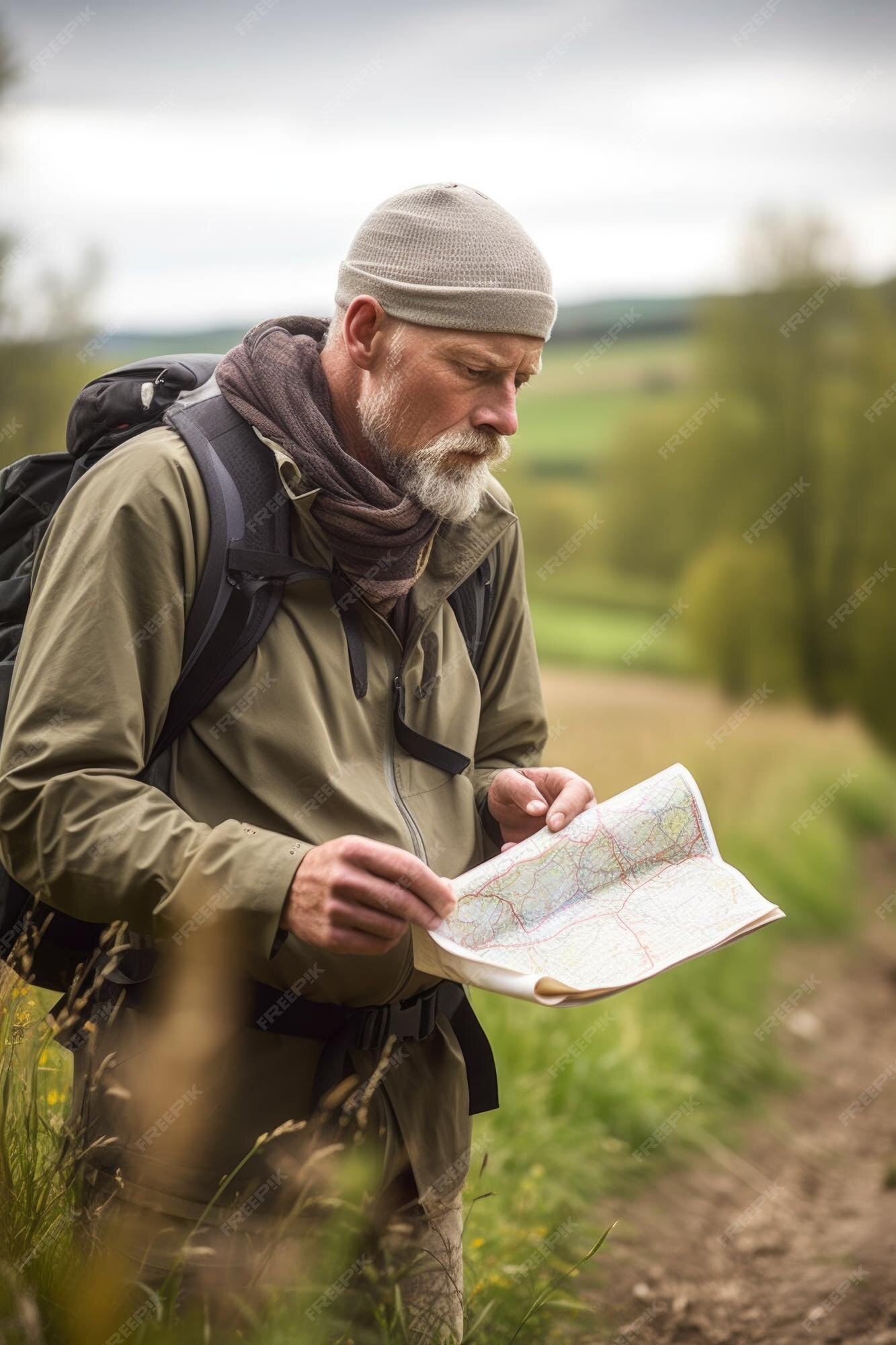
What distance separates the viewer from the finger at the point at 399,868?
1.98 m

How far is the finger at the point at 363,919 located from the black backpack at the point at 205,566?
0.43m

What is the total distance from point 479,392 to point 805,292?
71.0ft

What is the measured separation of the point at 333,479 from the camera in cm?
236

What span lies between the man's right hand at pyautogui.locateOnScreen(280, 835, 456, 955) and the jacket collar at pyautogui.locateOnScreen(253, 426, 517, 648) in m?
0.63

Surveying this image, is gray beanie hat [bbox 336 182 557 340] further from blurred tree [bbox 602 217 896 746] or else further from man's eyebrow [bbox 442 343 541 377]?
blurred tree [bbox 602 217 896 746]

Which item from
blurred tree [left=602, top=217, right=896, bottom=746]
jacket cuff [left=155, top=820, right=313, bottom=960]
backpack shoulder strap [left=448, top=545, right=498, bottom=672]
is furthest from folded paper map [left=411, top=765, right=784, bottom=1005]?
blurred tree [left=602, top=217, right=896, bottom=746]

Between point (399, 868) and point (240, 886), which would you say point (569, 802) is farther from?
point (240, 886)

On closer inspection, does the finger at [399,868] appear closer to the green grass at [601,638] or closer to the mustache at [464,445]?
the mustache at [464,445]

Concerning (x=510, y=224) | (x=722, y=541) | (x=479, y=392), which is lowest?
(x=722, y=541)

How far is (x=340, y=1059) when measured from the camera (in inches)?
96.3

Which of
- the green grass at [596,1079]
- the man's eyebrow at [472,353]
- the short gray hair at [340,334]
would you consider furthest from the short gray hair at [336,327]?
the green grass at [596,1079]

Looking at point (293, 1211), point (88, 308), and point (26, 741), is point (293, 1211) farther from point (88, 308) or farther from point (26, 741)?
point (88, 308)

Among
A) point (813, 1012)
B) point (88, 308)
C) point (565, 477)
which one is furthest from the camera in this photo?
point (565, 477)

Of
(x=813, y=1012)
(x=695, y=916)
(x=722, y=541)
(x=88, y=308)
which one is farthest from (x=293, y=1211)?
(x=722, y=541)
